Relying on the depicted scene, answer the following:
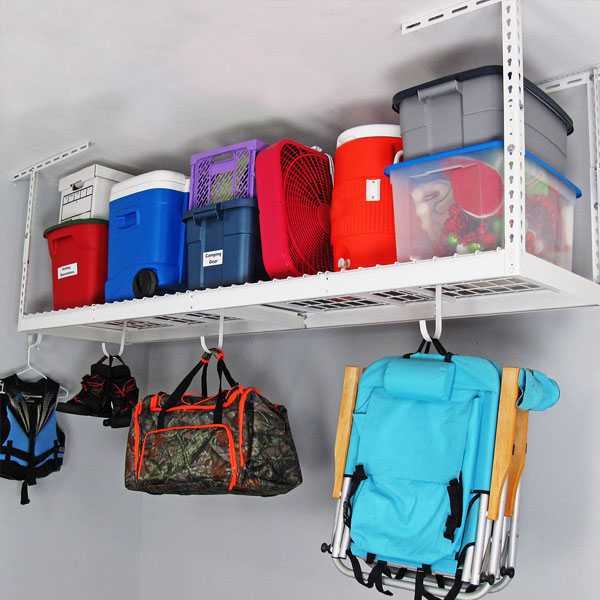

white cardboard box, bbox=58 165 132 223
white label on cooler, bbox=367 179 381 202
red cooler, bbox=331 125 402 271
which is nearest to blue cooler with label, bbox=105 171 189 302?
white cardboard box, bbox=58 165 132 223

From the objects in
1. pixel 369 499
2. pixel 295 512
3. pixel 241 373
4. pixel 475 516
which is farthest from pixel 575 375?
pixel 241 373

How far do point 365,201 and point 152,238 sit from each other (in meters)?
0.85

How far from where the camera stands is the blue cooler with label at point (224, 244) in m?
2.06

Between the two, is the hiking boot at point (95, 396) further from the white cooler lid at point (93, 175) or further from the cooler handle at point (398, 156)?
the cooler handle at point (398, 156)

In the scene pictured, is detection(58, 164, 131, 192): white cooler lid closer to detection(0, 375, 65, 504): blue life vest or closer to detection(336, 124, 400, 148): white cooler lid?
detection(0, 375, 65, 504): blue life vest

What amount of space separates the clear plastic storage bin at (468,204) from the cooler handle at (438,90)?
157 mm

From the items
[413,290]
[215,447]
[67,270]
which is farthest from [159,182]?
[413,290]

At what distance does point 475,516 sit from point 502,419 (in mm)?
250

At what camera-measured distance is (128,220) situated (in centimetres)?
241

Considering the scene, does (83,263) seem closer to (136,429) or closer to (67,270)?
(67,270)

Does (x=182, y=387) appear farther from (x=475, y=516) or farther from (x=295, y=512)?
(x=475, y=516)

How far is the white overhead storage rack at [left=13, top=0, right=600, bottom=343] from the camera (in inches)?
58.1

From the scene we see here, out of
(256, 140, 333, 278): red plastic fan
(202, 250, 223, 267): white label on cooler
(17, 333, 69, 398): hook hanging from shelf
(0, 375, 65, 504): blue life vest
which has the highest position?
(256, 140, 333, 278): red plastic fan

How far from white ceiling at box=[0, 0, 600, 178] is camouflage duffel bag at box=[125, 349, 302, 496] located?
0.86 m
